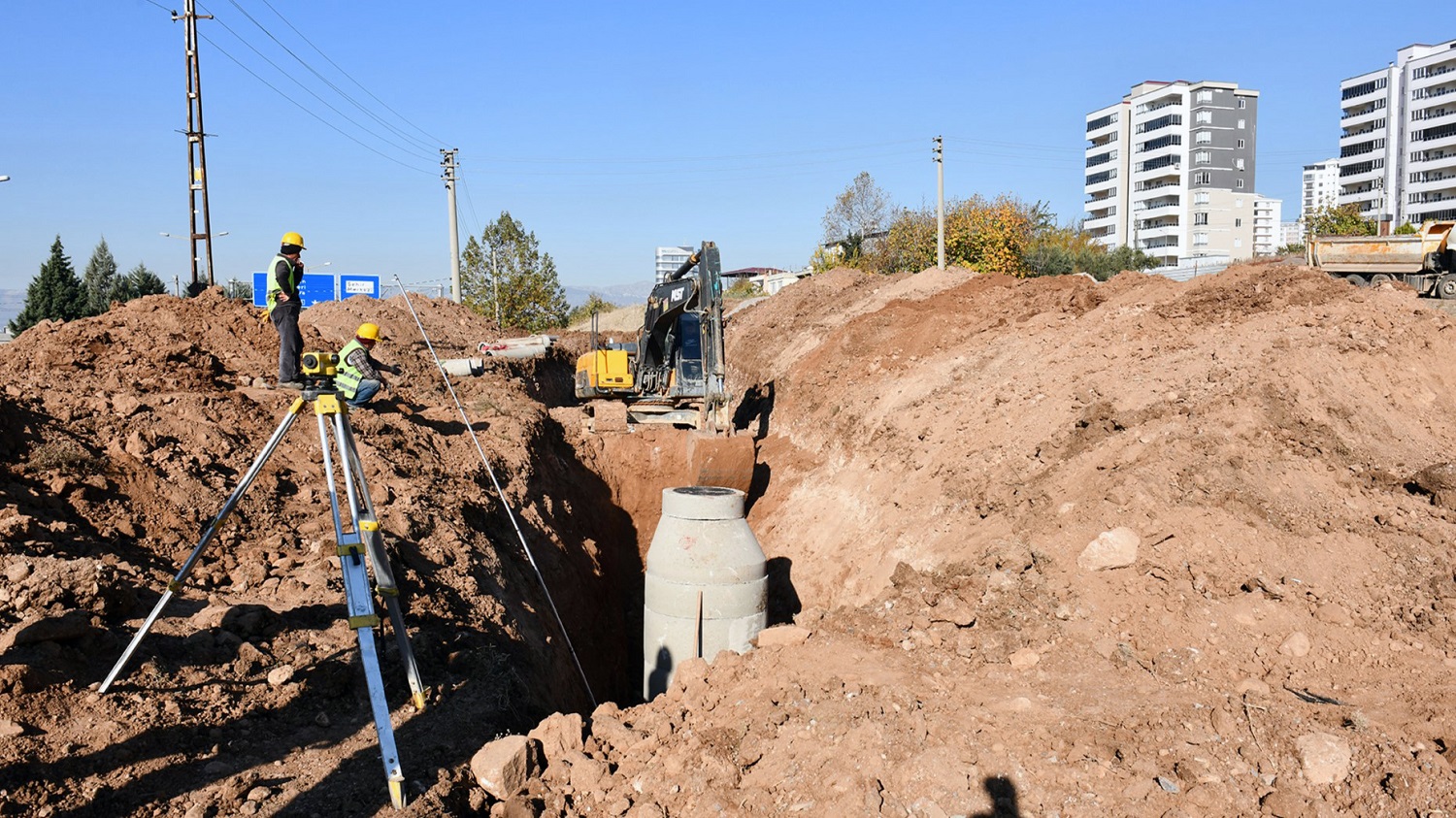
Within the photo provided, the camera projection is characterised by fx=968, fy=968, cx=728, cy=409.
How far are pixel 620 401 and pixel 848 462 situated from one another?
393 cm

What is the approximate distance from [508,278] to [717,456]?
853 inches

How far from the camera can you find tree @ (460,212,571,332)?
3431cm

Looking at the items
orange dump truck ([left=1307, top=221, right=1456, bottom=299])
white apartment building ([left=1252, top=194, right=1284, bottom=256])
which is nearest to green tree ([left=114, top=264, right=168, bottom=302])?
orange dump truck ([left=1307, top=221, right=1456, bottom=299])

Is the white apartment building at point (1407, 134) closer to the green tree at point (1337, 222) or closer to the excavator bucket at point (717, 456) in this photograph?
the green tree at point (1337, 222)

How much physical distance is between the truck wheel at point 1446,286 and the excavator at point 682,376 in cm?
1713

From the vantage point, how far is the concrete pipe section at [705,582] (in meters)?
10.1

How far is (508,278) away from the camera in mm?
34688

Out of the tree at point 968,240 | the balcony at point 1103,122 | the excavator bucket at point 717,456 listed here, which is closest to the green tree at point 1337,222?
the tree at point 968,240

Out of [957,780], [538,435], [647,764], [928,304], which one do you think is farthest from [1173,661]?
[928,304]

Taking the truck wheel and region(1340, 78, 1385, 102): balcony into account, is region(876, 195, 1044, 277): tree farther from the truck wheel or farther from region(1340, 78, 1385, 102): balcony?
region(1340, 78, 1385, 102): balcony

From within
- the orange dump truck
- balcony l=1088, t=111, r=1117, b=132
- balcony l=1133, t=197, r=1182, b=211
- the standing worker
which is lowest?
the standing worker

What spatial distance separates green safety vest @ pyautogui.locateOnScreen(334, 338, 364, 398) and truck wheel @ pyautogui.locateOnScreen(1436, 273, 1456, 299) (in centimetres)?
2394

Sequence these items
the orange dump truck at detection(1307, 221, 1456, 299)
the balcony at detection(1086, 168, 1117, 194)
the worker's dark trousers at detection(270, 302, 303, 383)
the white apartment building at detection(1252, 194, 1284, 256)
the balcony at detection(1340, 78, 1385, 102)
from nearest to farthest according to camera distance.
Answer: the worker's dark trousers at detection(270, 302, 303, 383), the orange dump truck at detection(1307, 221, 1456, 299), the balcony at detection(1340, 78, 1385, 102), the balcony at detection(1086, 168, 1117, 194), the white apartment building at detection(1252, 194, 1284, 256)

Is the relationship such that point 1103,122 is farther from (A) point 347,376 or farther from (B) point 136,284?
(A) point 347,376
